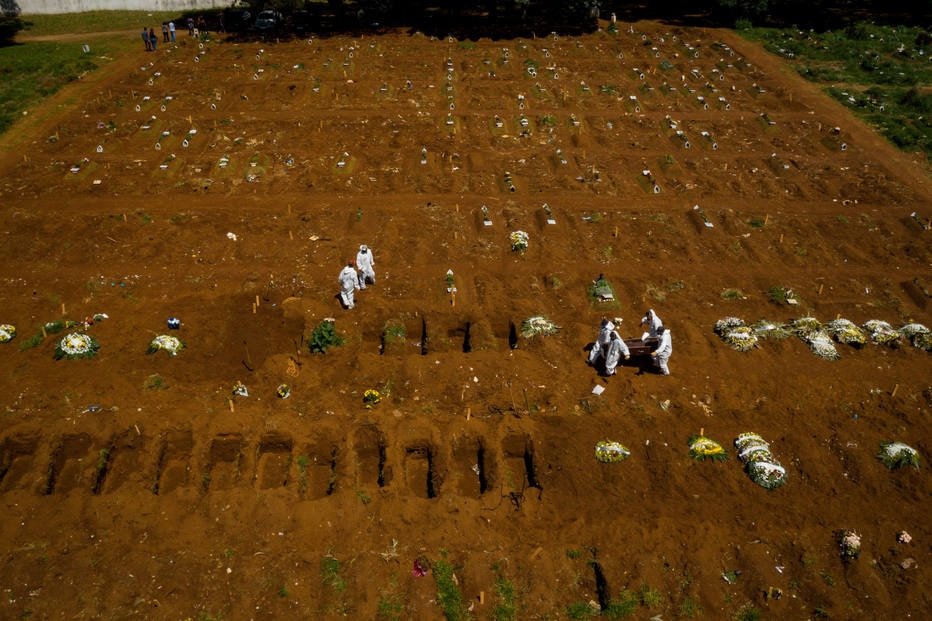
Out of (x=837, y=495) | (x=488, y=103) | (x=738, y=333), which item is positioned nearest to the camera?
(x=837, y=495)

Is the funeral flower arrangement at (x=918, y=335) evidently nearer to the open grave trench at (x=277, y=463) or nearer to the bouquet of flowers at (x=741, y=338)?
the bouquet of flowers at (x=741, y=338)

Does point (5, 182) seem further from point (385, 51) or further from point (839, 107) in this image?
point (839, 107)

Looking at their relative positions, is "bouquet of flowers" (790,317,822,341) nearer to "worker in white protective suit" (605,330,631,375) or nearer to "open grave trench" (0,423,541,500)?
"worker in white protective suit" (605,330,631,375)

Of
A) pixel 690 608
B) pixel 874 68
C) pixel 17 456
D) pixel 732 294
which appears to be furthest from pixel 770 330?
pixel 874 68

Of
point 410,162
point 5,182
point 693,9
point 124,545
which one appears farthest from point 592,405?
point 693,9

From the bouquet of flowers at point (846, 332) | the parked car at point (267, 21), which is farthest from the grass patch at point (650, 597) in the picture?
the parked car at point (267, 21)

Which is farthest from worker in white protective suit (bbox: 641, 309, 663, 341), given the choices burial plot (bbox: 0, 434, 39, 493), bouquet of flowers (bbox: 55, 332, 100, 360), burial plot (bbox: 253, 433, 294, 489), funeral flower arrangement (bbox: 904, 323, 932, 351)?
burial plot (bbox: 0, 434, 39, 493)
